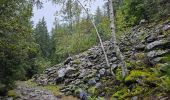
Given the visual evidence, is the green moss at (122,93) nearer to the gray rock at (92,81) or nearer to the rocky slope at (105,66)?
the rocky slope at (105,66)

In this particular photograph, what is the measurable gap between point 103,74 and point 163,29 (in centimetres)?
470

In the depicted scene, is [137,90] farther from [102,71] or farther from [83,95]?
[102,71]

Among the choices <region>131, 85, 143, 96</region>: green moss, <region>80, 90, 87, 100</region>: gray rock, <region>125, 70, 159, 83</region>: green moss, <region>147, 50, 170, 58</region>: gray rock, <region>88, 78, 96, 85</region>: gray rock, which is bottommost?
<region>80, 90, 87, 100</region>: gray rock

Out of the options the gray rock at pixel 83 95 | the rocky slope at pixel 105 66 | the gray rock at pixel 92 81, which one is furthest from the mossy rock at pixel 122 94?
the gray rock at pixel 92 81

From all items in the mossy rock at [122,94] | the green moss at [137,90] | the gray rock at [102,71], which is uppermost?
the gray rock at [102,71]

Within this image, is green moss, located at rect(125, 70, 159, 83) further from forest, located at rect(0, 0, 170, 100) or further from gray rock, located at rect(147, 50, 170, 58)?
gray rock, located at rect(147, 50, 170, 58)

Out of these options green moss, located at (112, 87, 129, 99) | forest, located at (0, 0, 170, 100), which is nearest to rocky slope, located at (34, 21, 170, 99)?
forest, located at (0, 0, 170, 100)

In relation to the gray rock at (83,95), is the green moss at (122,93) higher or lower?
higher

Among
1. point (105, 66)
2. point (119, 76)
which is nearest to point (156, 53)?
point (119, 76)

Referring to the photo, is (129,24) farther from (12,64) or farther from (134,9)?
(12,64)

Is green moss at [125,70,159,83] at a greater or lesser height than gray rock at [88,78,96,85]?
greater

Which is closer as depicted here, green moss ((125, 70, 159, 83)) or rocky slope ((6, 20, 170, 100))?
green moss ((125, 70, 159, 83))

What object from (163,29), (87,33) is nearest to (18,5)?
(163,29)

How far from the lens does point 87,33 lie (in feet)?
167
